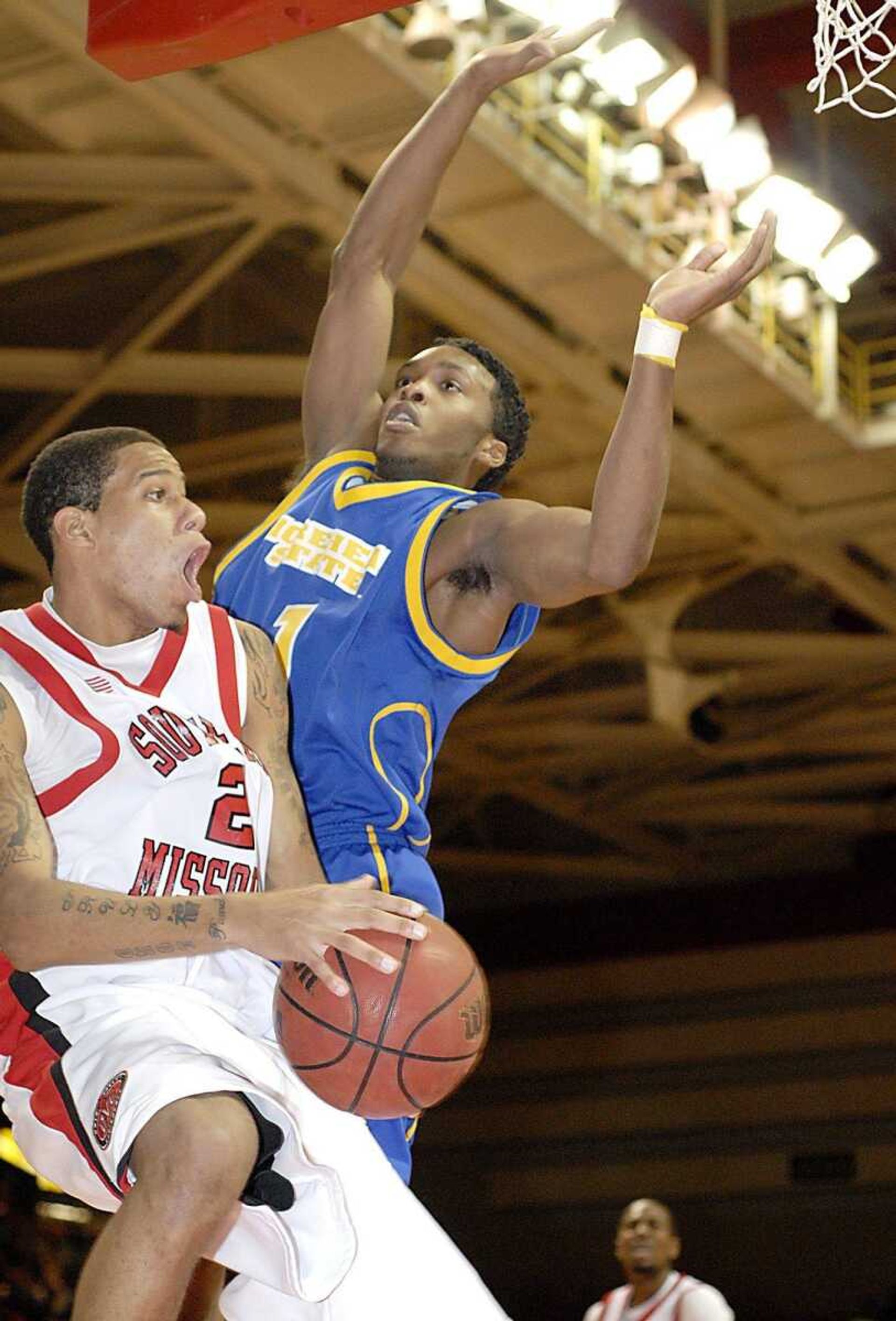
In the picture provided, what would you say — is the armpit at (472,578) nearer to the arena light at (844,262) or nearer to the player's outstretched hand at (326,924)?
the player's outstretched hand at (326,924)

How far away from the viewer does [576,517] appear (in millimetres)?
4691

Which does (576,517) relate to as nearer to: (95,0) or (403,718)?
(403,718)

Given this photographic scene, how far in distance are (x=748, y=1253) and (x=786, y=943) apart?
3581 mm

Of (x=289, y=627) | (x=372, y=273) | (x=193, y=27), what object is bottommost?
(x=289, y=627)

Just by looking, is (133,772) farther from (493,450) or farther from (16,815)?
(493,450)

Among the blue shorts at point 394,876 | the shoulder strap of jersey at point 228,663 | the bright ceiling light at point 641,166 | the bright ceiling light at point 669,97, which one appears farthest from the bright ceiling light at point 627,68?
the shoulder strap of jersey at point 228,663

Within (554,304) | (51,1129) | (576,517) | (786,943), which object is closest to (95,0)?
(576,517)

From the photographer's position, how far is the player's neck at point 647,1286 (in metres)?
9.73

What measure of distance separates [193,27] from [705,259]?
1.77 metres

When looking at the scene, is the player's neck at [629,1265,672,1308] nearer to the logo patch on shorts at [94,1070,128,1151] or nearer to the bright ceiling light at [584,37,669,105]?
the logo patch on shorts at [94,1070,128,1151]

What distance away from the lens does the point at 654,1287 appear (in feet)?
32.1

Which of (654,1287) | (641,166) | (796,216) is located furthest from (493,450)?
(796,216)

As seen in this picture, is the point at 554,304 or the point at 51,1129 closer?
the point at 51,1129

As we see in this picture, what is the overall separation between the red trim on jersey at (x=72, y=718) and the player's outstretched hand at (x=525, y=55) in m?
2.31
